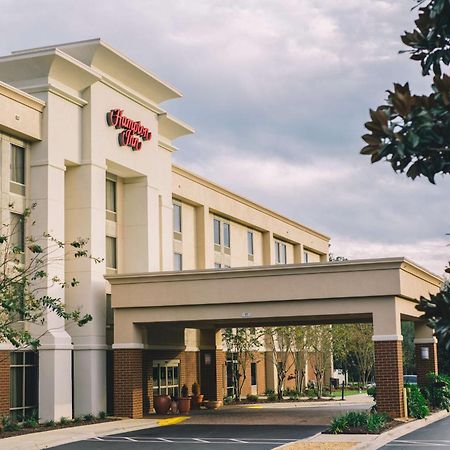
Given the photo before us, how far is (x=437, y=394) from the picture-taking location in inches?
1423

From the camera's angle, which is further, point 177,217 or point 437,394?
point 177,217

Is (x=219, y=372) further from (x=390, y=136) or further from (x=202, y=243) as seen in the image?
(x=390, y=136)

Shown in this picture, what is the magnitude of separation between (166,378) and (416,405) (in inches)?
551

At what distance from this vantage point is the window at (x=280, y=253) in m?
61.5

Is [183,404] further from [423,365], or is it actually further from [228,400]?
[423,365]

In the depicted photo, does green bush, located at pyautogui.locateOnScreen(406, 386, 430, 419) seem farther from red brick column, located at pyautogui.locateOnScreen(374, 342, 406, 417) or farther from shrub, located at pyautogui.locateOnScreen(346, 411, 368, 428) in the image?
shrub, located at pyautogui.locateOnScreen(346, 411, 368, 428)

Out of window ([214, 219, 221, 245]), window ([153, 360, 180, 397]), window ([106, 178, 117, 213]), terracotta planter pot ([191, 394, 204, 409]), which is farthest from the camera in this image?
window ([214, 219, 221, 245])

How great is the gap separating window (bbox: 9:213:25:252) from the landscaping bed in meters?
6.16

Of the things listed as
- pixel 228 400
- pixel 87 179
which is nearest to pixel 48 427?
pixel 87 179

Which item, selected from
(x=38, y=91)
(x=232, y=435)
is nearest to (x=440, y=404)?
(x=232, y=435)

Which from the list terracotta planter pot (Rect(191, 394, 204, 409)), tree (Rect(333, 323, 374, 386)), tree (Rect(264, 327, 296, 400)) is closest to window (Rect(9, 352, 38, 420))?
terracotta planter pot (Rect(191, 394, 204, 409))

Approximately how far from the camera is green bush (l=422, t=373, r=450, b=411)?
118 feet

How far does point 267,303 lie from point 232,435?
649 cm

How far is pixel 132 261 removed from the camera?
Result: 38.0 m
